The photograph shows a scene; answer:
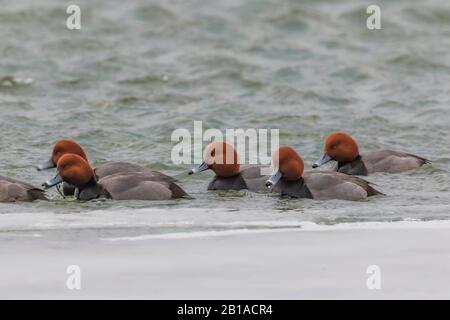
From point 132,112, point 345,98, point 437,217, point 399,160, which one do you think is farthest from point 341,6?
point 437,217

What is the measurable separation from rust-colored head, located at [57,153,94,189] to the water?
0.23m

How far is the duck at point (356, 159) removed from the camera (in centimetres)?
1402

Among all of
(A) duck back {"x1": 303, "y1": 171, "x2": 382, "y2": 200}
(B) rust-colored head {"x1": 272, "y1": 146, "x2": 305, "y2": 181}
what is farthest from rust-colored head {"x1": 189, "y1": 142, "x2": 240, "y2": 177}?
(A) duck back {"x1": 303, "y1": 171, "x2": 382, "y2": 200}

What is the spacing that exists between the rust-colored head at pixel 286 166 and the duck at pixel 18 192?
2.17 meters

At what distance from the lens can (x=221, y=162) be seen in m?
13.0

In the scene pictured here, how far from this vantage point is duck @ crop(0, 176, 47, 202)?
39.5 ft

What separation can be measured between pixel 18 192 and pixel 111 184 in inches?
34.6

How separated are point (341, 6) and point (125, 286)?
48.6 ft

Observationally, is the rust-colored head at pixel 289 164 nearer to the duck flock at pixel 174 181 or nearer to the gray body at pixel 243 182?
the duck flock at pixel 174 181

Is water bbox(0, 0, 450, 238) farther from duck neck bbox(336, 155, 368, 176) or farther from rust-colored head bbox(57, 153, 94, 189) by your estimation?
duck neck bbox(336, 155, 368, 176)

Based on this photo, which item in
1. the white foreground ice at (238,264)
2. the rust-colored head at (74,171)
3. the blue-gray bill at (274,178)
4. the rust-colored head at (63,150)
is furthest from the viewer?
the rust-colored head at (63,150)

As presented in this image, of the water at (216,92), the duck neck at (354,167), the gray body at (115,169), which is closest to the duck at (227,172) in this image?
the water at (216,92)

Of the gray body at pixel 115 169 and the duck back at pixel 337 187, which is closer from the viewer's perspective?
the duck back at pixel 337 187
